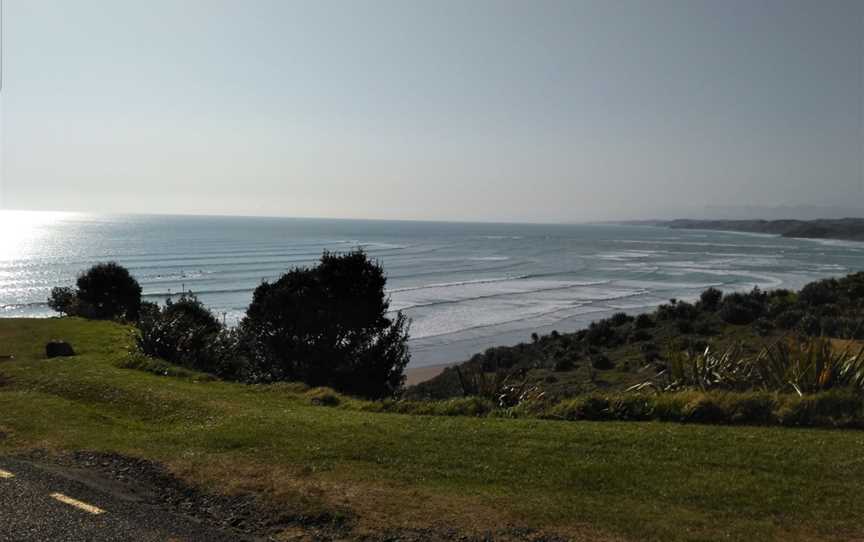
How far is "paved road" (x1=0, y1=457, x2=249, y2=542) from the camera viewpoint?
18.1 feet

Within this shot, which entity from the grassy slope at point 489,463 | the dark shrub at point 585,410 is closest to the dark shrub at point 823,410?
the grassy slope at point 489,463

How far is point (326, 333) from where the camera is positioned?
67.5ft

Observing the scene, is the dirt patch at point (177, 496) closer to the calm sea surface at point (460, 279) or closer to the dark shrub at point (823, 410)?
the dark shrub at point (823, 410)

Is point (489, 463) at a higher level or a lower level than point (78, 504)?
lower

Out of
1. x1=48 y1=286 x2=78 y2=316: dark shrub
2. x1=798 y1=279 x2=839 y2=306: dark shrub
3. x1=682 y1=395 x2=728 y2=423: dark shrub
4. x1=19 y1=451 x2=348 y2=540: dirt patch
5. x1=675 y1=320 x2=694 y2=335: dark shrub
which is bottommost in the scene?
x1=675 y1=320 x2=694 y2=335: dark shrub

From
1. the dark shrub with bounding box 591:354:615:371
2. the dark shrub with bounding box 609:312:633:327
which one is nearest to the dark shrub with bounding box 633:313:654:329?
the dark shrub with bounding box 609:312:633:327

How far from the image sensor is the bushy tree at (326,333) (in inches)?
786

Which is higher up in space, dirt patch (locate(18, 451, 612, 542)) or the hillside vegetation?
dirt patch (locate(18, 451, 612, 542))

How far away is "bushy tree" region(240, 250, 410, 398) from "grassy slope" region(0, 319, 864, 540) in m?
8.98

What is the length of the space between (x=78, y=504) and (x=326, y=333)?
568 inches

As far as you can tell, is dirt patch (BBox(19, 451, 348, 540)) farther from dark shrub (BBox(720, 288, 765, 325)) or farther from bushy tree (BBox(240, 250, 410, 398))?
dark shrub (BBox(720, 288, 765, 325))

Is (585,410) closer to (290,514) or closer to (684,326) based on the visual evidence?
(290,514)

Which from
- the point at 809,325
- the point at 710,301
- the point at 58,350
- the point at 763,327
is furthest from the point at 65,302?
the point at 710,301

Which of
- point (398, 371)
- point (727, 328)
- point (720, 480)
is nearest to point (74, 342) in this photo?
point (398, 371)
